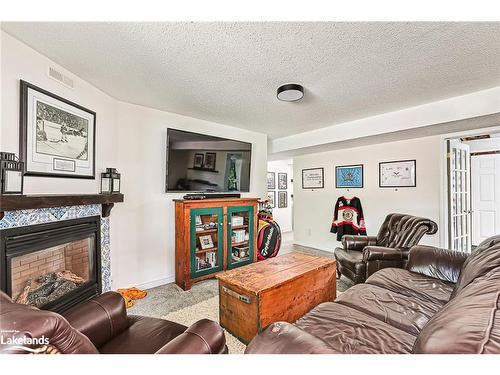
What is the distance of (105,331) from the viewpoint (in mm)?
1174

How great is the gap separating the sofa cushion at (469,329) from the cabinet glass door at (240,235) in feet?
8.70

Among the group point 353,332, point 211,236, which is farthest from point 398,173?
point 353,332

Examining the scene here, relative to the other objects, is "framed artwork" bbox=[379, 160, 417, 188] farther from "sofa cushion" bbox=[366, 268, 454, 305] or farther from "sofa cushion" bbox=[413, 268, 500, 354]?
"sofa cushion" bbox=[413, 268, 500, 354]

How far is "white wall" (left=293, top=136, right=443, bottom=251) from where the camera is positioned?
340 cm

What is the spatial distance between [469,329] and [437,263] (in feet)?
5.44

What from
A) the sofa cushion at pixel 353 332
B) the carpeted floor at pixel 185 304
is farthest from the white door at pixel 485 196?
the sofa cushion at pixel 353 332

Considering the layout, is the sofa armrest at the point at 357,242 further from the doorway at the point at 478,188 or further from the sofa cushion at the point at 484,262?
the doorway at the point at 478,188

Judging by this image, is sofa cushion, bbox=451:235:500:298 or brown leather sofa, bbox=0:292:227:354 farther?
sofa cushion, bbox=451:235:500:298

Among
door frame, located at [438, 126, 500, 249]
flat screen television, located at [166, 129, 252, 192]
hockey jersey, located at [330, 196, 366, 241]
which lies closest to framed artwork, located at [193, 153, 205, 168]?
flat screen television, located at [166, 129, 252, 192]

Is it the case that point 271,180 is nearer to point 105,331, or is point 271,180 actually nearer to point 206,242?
point 206,242

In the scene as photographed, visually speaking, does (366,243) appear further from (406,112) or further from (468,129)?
(468,129)

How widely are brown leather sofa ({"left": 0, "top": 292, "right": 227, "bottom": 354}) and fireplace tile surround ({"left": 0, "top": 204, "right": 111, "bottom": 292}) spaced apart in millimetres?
788
